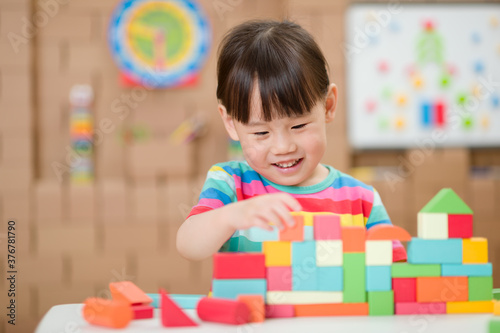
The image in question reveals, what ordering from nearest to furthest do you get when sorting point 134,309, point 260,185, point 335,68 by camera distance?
point 134,309, point 260,185, point 335,68

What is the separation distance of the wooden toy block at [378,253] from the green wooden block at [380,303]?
0.03 meters

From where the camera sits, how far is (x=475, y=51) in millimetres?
2764

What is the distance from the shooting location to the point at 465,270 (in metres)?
0.71

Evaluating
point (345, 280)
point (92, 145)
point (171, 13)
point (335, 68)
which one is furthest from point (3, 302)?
point (345, 280)

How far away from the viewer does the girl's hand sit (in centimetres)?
68

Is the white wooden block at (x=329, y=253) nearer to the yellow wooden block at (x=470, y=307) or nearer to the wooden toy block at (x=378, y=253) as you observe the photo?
the wooden toy block at (x=378, y=253)

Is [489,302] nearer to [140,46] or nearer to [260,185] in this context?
[260,185]

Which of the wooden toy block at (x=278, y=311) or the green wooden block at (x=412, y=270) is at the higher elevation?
the green wooden block at (x=412, y=270)

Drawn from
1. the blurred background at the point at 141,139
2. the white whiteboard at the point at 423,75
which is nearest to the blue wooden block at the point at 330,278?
the blurred background at the point at 141,139

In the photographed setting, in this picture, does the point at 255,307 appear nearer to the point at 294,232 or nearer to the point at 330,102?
the point at 294,232

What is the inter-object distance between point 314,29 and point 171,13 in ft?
2.16

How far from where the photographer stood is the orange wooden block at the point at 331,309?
687 mm

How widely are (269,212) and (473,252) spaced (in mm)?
251

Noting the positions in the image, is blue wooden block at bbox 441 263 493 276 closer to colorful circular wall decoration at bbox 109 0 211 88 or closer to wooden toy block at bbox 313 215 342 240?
wooden toy block at bbox 313 215 342 240
